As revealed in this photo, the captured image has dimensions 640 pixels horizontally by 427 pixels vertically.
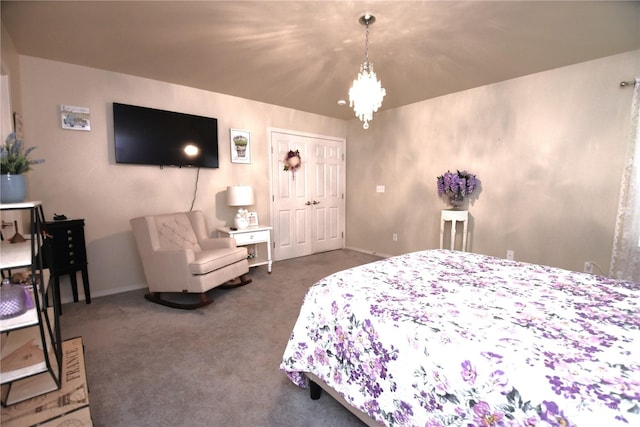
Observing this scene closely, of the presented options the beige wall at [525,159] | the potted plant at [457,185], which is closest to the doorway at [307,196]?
the beige wall at [525,159]

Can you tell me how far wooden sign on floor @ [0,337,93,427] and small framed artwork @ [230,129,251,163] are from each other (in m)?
3.01

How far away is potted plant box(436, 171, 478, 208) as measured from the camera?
344 centimetres

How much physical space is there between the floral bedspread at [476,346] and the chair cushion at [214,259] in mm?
1546

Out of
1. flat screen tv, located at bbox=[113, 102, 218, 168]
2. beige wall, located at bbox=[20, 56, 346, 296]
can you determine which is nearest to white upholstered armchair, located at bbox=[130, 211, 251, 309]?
beige wall, located at bbox=[20, 56, 346, 296]

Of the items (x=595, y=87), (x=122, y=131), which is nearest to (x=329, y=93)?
(x=122, y=131)

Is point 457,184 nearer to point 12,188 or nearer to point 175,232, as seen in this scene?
point 175,232

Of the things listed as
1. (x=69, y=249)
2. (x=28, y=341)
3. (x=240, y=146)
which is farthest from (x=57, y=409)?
(x=240, y=146)

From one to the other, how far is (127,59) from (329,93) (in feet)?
7.14

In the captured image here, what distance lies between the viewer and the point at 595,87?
2.67m

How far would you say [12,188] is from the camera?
1.12m

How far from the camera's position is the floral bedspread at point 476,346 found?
2.50 feet

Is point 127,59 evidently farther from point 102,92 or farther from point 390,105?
point 390,105

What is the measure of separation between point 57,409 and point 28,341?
35 cm

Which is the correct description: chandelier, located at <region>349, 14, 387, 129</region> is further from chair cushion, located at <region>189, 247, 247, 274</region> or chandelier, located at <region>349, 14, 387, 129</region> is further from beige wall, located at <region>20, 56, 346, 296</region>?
beige wall, located at <region>20, 56, 346, 296</region>
